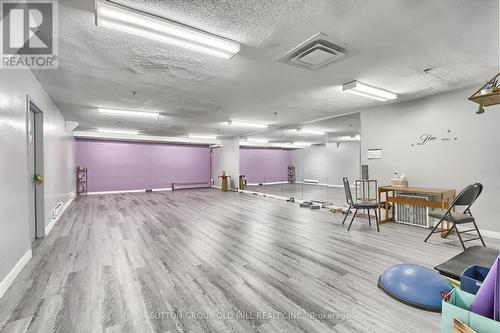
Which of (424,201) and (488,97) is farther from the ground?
(488,97)

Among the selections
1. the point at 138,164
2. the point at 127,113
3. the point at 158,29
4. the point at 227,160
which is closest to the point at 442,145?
the point at 158,29

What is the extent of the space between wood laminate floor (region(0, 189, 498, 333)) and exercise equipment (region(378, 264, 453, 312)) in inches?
3.0

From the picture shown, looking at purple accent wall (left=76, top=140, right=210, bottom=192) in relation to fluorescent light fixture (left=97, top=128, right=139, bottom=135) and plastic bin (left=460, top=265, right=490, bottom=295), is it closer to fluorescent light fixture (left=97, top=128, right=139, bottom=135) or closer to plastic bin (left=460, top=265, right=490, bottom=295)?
fluorescent light fixture (left=97, top=128, right=139, bottom=135)

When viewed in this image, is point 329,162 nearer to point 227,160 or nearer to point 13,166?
point 227,160

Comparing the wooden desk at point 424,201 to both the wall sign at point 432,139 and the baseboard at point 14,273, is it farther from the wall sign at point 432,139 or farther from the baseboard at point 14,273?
the baseboard at point 14,273

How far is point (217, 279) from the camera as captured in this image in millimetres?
2441

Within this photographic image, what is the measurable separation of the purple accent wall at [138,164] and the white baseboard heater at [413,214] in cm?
942

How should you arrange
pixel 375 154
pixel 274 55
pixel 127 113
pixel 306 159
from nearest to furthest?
pixel 274 55 → pixel 375 154 → pixel 127 113 → pixel 306 159

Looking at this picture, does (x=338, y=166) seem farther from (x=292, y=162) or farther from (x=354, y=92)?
(x=292, y=162)

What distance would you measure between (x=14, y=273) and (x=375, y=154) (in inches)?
253

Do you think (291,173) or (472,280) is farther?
(291,173)

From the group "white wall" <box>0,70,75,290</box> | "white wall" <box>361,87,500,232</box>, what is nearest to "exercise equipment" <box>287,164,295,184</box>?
"white wall" <box>361,87,500,232</box>

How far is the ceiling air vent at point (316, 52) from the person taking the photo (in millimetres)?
2523

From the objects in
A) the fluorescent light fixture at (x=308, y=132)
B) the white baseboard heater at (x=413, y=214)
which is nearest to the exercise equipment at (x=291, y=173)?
the fluorescent light fixture at (x=308, y=132)
